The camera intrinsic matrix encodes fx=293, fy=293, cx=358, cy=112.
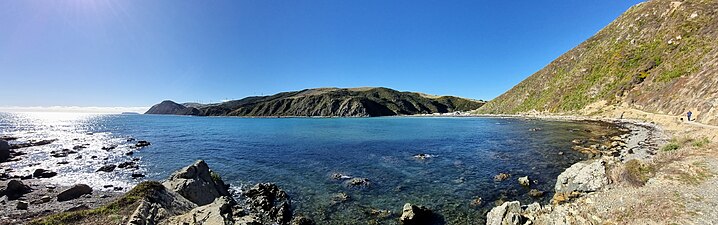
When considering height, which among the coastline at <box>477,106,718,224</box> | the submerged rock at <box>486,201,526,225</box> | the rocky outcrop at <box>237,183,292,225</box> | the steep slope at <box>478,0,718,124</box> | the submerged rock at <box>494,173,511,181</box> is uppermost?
the steep slope at <box>478,0,718,124</box>

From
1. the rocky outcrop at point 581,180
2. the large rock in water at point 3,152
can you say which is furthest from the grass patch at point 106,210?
the large rock in water at point 3,152

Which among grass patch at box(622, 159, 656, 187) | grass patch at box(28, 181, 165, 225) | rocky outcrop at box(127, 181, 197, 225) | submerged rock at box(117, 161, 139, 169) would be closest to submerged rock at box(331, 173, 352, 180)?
rocky outcrop at box(127, 181, 197, 225)

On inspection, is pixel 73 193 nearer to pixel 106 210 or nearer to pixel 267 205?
pixel 106 210

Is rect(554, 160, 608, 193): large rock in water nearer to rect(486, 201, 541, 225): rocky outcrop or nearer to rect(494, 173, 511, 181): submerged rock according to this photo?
rect(494, 173, 511, 181): submerged rock

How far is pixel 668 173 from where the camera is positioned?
17047 millimetres

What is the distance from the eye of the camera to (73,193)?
24.1 metres

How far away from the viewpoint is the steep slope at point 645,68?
191 feet

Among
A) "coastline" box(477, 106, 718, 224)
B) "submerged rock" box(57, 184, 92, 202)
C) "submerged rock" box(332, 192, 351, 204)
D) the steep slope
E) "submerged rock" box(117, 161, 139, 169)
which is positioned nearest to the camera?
"coastline" box(477, 106, 718, 224)

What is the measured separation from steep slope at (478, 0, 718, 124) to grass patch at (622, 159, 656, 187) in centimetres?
3131

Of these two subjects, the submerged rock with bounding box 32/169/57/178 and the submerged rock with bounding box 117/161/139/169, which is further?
the submerged rock with bounding box 117/161/139/169

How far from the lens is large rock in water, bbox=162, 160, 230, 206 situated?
68.4ft

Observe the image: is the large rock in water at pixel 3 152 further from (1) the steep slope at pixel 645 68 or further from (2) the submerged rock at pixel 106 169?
(1) the steep slope at pixel 645 68

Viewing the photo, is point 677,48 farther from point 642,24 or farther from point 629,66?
point 642,24

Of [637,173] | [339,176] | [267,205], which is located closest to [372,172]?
[339,176]
